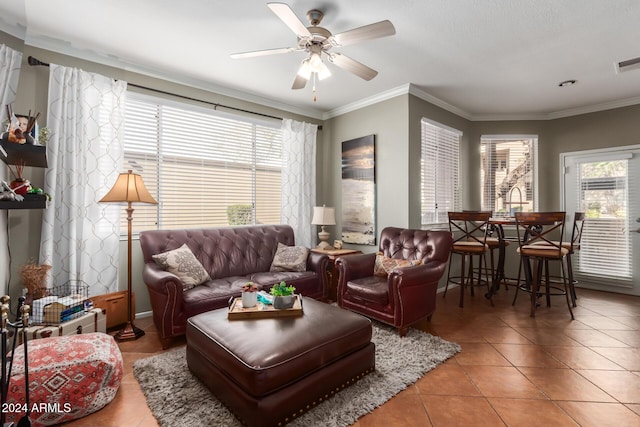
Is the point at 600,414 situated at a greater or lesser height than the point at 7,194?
lesser

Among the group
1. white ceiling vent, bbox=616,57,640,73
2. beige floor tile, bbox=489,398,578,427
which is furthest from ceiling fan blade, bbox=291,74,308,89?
white ceiling vent, bbox=616,57,640,73

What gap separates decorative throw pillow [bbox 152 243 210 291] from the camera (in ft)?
9.22

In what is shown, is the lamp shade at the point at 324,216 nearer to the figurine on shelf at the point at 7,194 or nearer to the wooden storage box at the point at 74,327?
the wooden storage box at the point at 74,327

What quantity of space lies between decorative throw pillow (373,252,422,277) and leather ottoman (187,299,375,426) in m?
1.21

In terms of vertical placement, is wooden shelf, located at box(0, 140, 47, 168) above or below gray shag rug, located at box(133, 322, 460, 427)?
above

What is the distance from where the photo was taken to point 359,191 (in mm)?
4445

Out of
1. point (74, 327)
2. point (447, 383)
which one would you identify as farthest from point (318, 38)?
point (74, 327)

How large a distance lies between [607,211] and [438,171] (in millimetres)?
2458

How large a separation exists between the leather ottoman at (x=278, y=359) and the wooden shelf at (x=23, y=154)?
1693 mm

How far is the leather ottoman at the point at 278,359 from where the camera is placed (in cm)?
156

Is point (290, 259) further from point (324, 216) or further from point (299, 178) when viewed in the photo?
point (299, 178)

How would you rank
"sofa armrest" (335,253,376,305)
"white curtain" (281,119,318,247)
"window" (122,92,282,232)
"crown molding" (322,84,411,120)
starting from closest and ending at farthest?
"sofa armrest" (335,253,376,305) → "window" (122,92,282,232) → "crown molding" (322,84,411,120) → "white curtain" (281,119,318,247)

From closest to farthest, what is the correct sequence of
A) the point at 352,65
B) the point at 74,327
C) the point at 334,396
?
the point at 334,396, the point at 74,327, the point at 352,65

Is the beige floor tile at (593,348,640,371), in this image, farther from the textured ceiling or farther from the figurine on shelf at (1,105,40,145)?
the figurine on shelf at (1,105,40,145)
